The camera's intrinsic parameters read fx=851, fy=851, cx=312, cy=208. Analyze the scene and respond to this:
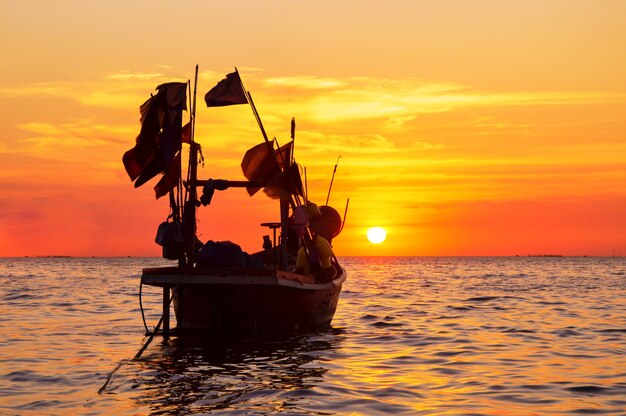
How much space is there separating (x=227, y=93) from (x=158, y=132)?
1.84 m

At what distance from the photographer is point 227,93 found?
63.0ft

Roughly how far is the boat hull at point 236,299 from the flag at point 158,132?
246 centimetres

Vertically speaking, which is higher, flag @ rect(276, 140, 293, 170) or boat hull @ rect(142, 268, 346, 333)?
flag @ rect(276, 140, 293, 170)

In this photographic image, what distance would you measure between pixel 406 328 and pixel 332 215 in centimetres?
547

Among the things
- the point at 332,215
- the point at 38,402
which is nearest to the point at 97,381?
the point at 38,402

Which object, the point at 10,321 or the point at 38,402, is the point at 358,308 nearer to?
the point at 10,321

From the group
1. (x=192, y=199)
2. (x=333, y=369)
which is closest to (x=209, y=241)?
(x=192, y=199)

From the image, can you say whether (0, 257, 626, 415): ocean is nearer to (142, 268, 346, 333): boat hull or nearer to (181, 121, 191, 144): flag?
(142, 268, 346, 333): boat hull

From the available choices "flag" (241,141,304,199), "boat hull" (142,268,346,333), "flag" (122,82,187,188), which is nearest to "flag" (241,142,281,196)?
"flag" (241,141,304,199)

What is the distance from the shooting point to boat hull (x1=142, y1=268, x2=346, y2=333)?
1800 centimetres

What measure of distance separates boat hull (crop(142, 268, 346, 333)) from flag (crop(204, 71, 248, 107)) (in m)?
3.93

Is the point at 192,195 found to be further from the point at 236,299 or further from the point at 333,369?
the point at 333,369

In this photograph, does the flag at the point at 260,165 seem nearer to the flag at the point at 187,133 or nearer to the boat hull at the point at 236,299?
the flag at the point at 187,133

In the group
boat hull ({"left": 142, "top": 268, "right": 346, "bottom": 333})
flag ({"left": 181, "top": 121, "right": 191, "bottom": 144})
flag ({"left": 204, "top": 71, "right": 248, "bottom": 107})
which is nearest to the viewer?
boat hull ({"left": 142, "top": 268, "right": 346, "bottom": 333})
